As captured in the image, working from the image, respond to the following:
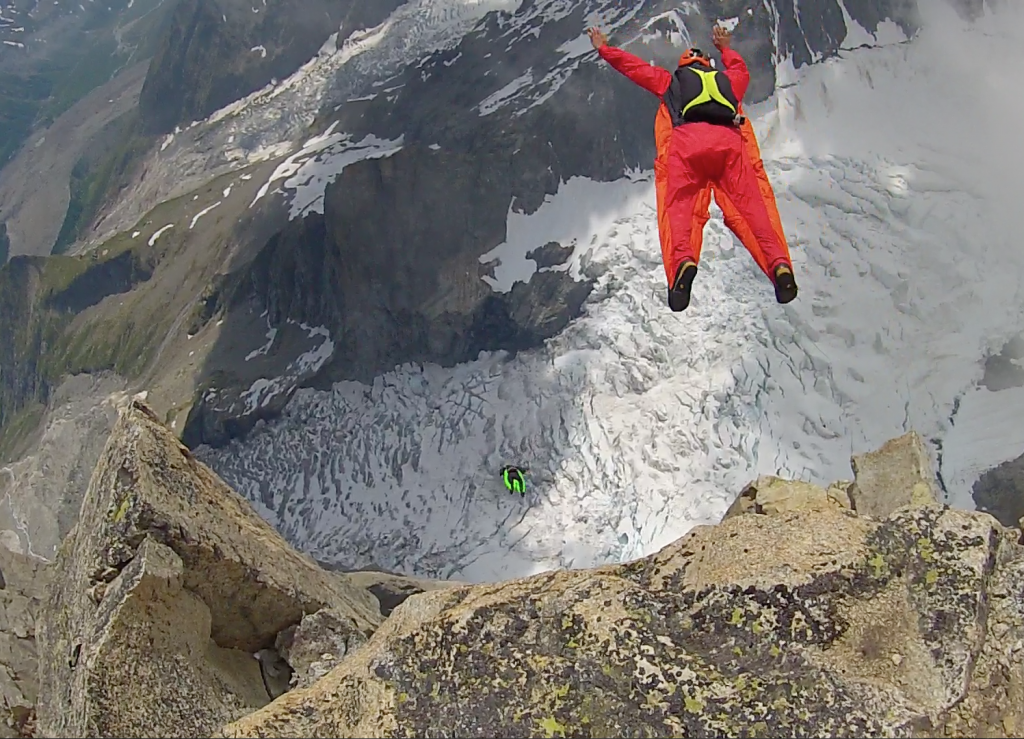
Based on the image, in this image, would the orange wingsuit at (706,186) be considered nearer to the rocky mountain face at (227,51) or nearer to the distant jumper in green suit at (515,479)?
the distant jumper in green suit at (515,479)

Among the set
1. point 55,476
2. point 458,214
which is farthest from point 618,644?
point 55,476

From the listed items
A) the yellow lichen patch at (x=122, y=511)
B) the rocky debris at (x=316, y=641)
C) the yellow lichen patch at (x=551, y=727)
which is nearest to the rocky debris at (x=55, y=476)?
the rocky debris at (x=316, y=641)

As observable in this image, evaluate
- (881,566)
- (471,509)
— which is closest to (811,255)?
(471,509)

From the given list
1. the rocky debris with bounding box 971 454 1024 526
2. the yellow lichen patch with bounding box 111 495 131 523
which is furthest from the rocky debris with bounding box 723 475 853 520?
the rocky debris with bounding box 971 454 1024 526

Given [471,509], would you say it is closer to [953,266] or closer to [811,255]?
[811,255]

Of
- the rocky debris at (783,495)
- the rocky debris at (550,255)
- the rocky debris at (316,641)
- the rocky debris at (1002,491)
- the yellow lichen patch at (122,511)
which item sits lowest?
the rocky debris at (1002,491)
